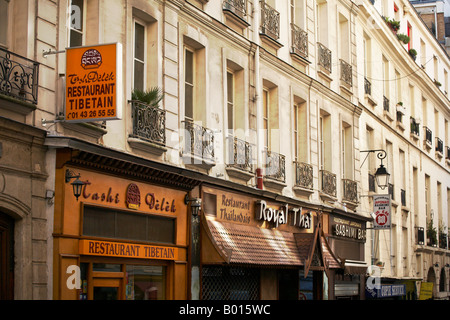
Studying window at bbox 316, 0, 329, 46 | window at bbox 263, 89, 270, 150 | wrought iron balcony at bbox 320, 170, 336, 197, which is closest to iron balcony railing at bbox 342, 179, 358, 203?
wrought iron balcony at bbox 320, 170, 336, 197

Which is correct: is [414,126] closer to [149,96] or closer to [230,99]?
[230,99]

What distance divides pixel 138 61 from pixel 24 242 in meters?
4.58

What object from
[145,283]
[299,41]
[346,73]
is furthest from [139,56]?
[346,73]

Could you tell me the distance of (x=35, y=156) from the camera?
11266 mm

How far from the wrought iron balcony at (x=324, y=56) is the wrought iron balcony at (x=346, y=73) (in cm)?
126

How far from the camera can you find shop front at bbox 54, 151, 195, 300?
38.3ft

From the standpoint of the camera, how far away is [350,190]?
79.9 feet

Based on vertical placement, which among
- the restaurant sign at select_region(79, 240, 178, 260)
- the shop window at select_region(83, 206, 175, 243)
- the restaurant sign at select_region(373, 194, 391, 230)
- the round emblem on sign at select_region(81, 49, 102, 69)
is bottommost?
the restaurant sign at select_region(79, 240, 178, 260)

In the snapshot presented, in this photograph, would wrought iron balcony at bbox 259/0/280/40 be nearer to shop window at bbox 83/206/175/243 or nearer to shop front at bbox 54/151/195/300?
shop front at bbox 54/151/195/300

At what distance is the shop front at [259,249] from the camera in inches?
618

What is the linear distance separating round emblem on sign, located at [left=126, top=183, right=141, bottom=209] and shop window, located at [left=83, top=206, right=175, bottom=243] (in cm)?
16

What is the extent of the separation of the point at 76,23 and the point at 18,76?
2144 millimetres

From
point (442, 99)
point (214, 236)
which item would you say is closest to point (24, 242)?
point (214, 236)
